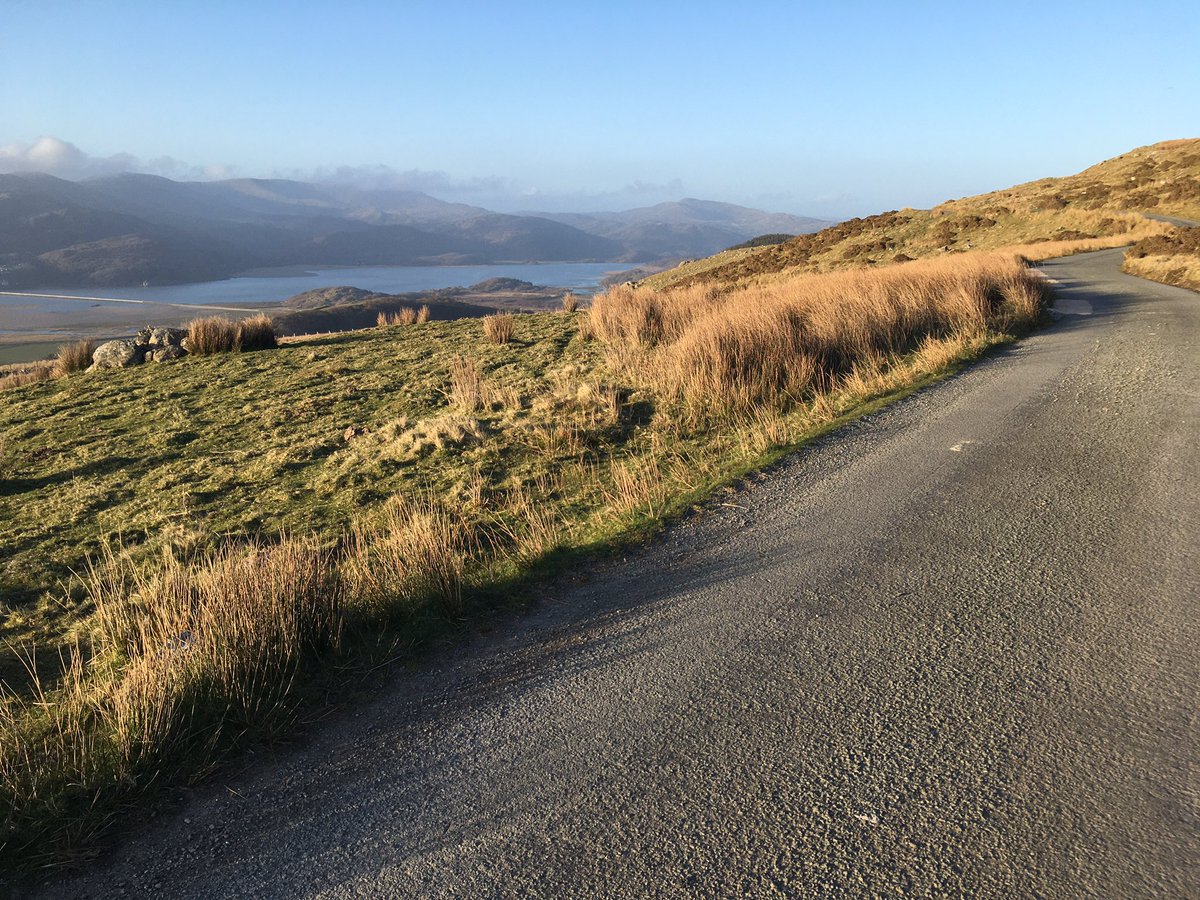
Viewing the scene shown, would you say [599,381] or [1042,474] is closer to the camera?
[1042,474]

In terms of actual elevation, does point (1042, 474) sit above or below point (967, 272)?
below

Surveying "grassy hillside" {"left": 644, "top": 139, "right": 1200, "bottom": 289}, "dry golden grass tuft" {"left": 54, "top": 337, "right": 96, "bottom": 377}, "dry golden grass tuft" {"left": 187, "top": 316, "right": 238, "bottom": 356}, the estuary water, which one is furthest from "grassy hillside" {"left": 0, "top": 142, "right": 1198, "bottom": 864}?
the estuary water

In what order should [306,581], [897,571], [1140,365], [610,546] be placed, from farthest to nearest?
[1140,365] → [610,546] → [897,571] → [306,581]

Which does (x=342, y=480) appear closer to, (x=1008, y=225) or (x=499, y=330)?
(x=499, y=330)

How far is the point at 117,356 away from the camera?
54.0 ft

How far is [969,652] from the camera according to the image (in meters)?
3.68

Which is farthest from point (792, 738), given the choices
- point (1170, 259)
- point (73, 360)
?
point (1170, 259)

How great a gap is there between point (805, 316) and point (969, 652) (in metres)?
9.52

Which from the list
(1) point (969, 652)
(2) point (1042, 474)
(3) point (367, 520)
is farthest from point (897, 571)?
(3) point (367, 520)

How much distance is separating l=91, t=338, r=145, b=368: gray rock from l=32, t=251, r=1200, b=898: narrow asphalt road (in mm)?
15919

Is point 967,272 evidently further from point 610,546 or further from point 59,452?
point 59,452

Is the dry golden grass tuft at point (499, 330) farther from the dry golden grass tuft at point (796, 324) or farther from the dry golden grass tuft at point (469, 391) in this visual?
the dry golden grass tuft at point (469, 391)

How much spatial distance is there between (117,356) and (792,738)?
18.1 metres

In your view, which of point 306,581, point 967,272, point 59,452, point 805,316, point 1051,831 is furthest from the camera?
point 967,272
